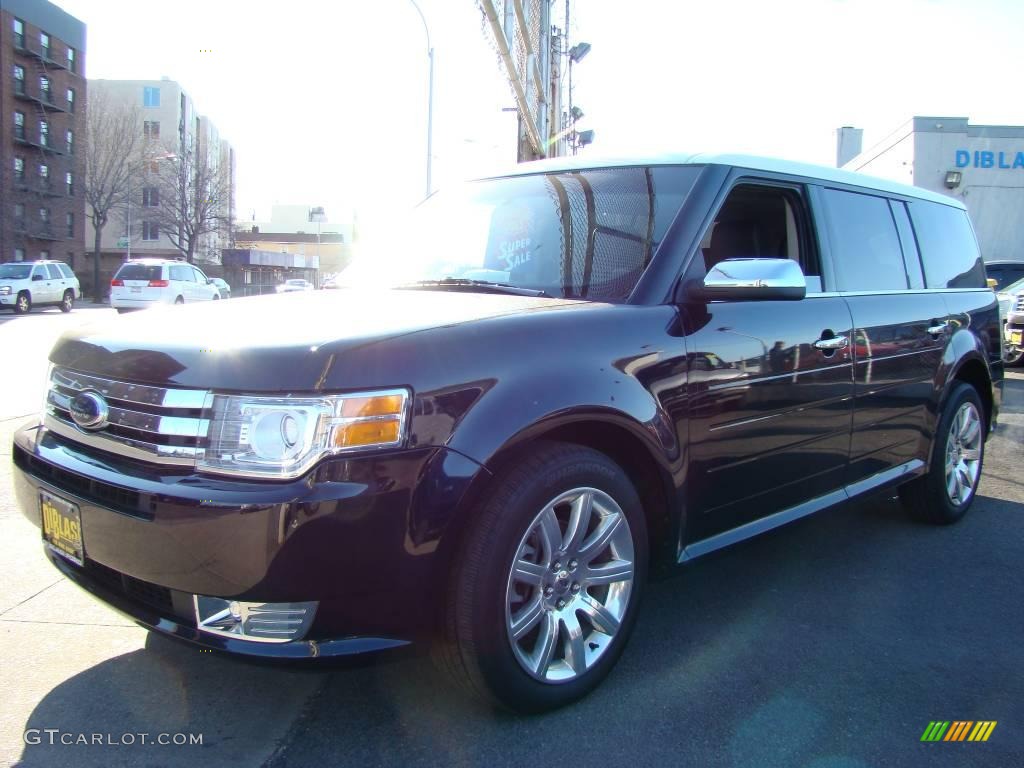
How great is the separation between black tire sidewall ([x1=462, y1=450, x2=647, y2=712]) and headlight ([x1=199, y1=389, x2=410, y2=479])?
42 centimetres

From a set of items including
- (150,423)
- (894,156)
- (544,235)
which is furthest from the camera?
(894,156)

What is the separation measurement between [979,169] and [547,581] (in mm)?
21333

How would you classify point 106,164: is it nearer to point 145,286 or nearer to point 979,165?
point 145,286

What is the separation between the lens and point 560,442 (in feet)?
8.30

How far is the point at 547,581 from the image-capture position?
2516 mm

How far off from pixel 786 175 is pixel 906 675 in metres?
2.06

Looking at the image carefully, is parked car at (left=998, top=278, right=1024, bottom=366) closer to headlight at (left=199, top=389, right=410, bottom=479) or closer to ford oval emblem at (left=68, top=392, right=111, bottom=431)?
headlight at (left=199, top=389, right=410, bottom=479)

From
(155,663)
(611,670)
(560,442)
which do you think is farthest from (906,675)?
(155,663)

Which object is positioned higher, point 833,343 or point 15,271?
point 15,271

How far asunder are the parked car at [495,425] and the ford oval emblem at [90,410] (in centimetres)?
1

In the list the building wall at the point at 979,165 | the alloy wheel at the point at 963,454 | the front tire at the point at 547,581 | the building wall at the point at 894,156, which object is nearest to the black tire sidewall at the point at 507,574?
the front tire at the point at 547,581

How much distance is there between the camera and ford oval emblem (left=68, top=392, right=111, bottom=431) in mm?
2381

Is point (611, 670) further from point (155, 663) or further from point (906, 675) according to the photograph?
point (155, 663)

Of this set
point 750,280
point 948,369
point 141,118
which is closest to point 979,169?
point 948,369
